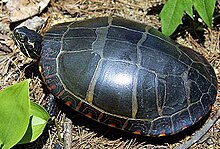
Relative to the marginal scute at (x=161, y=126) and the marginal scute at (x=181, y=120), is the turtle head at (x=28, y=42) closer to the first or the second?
the marginal scute at (x=161, y=126)

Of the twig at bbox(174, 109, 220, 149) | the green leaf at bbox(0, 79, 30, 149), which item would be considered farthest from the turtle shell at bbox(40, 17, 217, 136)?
the green leaf at bbox(0, 79, 30, 149)

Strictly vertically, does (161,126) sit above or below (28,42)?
below

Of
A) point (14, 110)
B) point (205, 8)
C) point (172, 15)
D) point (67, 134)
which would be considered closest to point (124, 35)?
point (172, 15)

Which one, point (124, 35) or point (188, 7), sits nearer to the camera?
point (124, 35)

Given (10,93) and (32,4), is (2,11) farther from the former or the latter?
(10,93)

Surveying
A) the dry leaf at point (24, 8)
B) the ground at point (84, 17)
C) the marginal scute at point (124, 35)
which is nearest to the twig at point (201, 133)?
the ground at point (84, 17)

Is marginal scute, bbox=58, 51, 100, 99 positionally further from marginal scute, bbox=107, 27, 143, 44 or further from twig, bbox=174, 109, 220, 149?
twig, bbox=174, 109, 220, 149

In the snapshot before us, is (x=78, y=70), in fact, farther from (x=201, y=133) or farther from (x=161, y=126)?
(x=201, y=133)

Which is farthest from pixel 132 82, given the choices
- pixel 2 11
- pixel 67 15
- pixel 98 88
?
pixel 2 11
